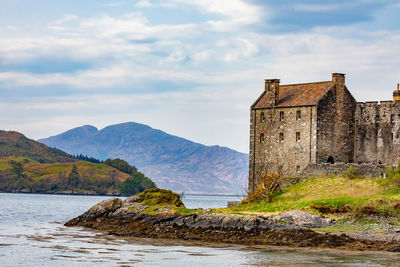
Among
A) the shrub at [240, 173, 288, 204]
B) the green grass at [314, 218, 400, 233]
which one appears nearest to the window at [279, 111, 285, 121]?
the shrub at [240, 173, 288, 204]

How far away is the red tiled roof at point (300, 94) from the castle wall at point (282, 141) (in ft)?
1.90

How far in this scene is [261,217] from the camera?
54250mm

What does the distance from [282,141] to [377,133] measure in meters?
9.23

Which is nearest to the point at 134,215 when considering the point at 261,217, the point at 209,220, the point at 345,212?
the point at 209,220

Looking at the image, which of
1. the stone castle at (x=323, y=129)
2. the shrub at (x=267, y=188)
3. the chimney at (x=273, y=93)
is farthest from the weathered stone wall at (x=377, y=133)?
the shrub at (x=267, y=188)

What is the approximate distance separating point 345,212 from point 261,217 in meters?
6.43

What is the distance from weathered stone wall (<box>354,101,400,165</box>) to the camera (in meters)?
68.1

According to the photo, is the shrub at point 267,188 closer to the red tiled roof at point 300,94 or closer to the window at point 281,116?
the window at point 281,116

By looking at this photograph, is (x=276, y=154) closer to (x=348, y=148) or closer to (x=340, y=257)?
(x=348, y=148)

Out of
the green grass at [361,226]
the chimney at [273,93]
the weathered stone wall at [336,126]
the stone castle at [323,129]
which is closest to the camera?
the green grass at [361,226]

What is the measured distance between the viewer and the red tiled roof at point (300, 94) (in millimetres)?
70438

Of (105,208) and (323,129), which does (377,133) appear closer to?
(323,129)

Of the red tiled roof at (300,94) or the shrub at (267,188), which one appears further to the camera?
the red tiled roof at (300,94)

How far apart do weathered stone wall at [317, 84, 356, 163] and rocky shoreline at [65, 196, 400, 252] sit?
16.8 metres
